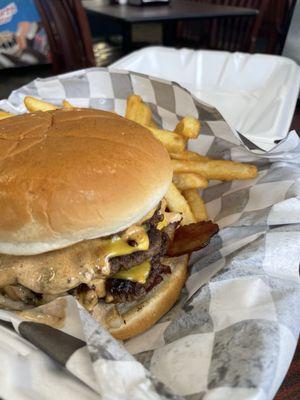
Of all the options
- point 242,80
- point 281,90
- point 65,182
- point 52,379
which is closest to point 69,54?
point 242,80

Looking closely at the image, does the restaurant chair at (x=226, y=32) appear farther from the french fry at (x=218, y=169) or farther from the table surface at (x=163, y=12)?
the french fry at (x=218, y=169)

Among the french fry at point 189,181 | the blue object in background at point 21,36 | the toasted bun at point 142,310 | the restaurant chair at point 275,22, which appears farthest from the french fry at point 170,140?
the blue object in background at point 21,36

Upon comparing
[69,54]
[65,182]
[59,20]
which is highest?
[65,182]

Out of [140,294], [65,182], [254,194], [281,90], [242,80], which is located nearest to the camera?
[65,182]

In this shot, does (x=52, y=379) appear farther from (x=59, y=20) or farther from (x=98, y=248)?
(x=59, y=20)

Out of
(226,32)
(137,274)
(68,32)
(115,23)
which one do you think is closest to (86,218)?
(137,274)

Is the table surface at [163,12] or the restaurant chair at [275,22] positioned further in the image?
the restaurant chair at [275,22]
